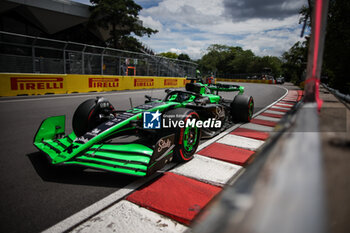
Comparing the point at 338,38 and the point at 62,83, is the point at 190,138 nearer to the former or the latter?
the point at 62,83

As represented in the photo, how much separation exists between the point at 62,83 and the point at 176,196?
33.9 feet

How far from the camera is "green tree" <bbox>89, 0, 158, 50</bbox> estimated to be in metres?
23.8

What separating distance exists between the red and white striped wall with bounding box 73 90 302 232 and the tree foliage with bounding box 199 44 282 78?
210 feet

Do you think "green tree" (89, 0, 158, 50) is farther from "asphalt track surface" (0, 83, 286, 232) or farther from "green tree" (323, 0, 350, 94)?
"asphalt track surface" (0, 83, 286, 232)

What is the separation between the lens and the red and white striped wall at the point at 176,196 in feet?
5.81

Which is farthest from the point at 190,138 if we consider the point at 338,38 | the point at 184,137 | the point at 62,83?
the point at 338,38

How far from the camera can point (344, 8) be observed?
9.59m

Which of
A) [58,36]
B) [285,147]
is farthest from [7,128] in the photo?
[58,36]

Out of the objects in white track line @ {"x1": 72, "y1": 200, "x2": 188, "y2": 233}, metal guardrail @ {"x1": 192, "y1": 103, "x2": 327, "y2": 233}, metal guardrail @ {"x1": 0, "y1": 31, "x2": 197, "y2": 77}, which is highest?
metal guardrail @ {"x1": 0, "y1": 31, "x2": 197, "y2": 77}

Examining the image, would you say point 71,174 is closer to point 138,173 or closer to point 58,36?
point 138,173

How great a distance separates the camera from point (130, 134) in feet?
10.8

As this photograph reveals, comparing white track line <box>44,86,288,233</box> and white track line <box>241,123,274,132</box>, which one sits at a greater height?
white track line <box>241,123,274,132</box>

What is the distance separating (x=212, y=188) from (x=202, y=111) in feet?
6.46

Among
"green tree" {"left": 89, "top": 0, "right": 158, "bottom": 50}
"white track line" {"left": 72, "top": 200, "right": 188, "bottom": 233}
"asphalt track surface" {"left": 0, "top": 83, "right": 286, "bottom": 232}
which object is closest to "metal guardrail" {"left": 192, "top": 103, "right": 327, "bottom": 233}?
"white track line" {"left": 72, "top": 200, "right": 188, "bottom": 233}
